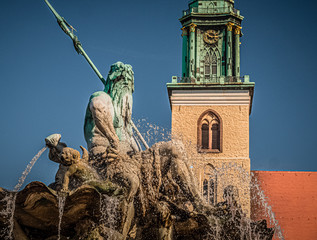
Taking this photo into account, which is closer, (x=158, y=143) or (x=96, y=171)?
(x=96, y=171)

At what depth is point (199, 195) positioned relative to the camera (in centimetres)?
882

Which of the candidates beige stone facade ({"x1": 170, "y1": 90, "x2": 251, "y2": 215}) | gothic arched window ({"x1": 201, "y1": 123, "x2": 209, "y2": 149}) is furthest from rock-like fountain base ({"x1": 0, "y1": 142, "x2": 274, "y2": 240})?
gothic arched window ({"x1": 201, "y1": 123, "x2": 209, "y2": 149})

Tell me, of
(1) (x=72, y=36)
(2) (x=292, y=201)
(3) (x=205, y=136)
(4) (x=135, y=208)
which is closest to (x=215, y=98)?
(3) (x=205, y=136)

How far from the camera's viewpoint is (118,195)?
25.8ft

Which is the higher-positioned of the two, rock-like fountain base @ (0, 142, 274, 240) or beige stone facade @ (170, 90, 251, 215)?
beige stone facade @ (170, 90, 251, 215)

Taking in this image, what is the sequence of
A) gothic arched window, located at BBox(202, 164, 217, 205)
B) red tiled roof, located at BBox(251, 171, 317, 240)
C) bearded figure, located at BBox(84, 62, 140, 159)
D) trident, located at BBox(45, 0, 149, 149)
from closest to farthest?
bearded figure, located at BBox(84, 62, 140, 159), trident, located at BBox(45, 0, 149, 149), gothic arched window, located at BBox(202, 164, 217, 205), red tiled roof, located at BBox(251, 171, 317, 240)

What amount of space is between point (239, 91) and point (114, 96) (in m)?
35.1

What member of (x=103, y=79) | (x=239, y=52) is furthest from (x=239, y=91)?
(x=103, y=79)

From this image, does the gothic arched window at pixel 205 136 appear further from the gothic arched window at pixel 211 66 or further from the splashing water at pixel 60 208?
the splashing water at pixel 60 208

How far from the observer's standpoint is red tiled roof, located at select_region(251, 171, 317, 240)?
38875mm

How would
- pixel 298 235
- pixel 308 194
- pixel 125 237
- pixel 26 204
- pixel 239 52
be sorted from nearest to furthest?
pixel 26 204
pixel 125 237
pixel 298 235
pixel 308 194
pixel 239 52

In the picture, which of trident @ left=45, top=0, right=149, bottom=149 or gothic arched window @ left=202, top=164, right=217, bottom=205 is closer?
trident @ left=45, top=0, right=149, bottom=149

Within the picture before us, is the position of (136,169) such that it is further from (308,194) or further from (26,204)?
A: (308,194)

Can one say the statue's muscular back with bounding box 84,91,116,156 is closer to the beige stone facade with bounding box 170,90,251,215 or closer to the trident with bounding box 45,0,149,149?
the trident with bounding box 45,0,149,149
